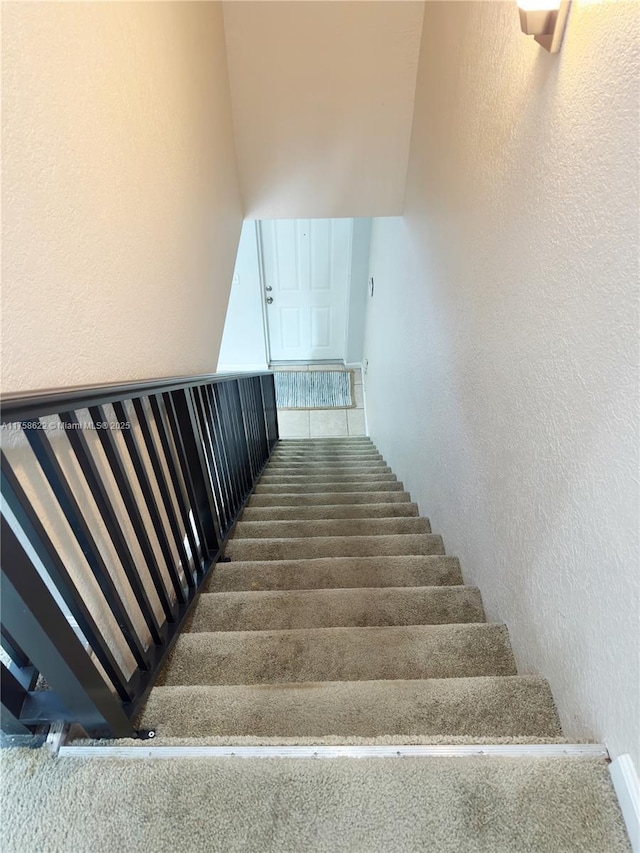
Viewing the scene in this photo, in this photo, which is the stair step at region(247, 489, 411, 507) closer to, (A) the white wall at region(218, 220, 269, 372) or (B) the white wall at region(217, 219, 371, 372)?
(A) the white wall at region(218, 220, 269, 372)

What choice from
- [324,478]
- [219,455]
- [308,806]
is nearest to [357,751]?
[308,806]

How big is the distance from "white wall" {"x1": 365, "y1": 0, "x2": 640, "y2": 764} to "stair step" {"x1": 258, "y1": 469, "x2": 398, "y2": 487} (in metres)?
1.45

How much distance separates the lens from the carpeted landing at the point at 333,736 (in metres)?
0.68

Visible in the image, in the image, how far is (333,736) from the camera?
847mm

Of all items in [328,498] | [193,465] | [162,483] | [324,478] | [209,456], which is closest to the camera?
[162,483]

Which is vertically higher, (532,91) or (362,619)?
(532,91)

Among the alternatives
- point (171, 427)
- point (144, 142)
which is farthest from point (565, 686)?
point (144, 142)

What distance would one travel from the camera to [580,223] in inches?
32.9

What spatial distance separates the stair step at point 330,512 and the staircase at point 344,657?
0.49 meters

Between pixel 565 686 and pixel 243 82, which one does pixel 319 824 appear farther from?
pixel 243 82

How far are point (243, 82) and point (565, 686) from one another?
10.3ft

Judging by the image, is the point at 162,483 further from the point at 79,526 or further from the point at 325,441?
the point at 325,441

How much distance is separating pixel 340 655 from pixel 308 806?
494 mm

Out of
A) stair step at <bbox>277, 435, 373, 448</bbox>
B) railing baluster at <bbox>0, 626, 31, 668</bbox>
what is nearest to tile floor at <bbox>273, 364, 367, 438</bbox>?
stair step at <bbox>277, 435, 373, 448</bbox>
